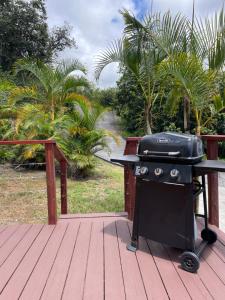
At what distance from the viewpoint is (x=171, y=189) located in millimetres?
2139

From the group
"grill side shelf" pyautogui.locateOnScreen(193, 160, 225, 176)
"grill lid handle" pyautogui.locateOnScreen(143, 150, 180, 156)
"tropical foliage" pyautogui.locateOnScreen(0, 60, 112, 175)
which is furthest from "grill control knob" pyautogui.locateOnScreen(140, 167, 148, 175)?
"tropical foliage" pyautogui.locateOnScreen(0, 60, 112, 175)

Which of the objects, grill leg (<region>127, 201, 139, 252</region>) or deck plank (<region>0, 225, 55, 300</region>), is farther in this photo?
grill leg (<region>127, 201, 139, 252</region>)


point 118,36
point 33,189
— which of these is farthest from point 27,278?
point 33,189

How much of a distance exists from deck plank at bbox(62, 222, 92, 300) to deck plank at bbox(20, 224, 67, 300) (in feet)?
0.53

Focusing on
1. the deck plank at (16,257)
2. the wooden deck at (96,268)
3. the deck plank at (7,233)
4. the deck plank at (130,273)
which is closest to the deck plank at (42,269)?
the wooden deck at (96,268)

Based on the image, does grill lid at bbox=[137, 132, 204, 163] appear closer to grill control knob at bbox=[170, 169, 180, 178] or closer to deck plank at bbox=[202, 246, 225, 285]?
grill control knob at bbox=[170, 169, 180, 178]

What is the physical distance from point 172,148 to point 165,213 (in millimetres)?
503

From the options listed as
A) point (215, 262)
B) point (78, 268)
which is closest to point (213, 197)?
point (215, 262)

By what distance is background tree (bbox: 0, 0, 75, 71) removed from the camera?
11.9 meters

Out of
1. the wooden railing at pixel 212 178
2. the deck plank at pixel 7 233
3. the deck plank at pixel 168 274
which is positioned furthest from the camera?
the wooden railing at pixel 212 178

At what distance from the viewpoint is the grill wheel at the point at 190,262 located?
1994 millimetres

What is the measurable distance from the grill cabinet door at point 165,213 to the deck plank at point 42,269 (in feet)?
2.39

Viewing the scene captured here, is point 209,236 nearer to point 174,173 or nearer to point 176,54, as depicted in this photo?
point 174,173

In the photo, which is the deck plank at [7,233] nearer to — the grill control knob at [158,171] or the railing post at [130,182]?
the railing post at [130,182]
